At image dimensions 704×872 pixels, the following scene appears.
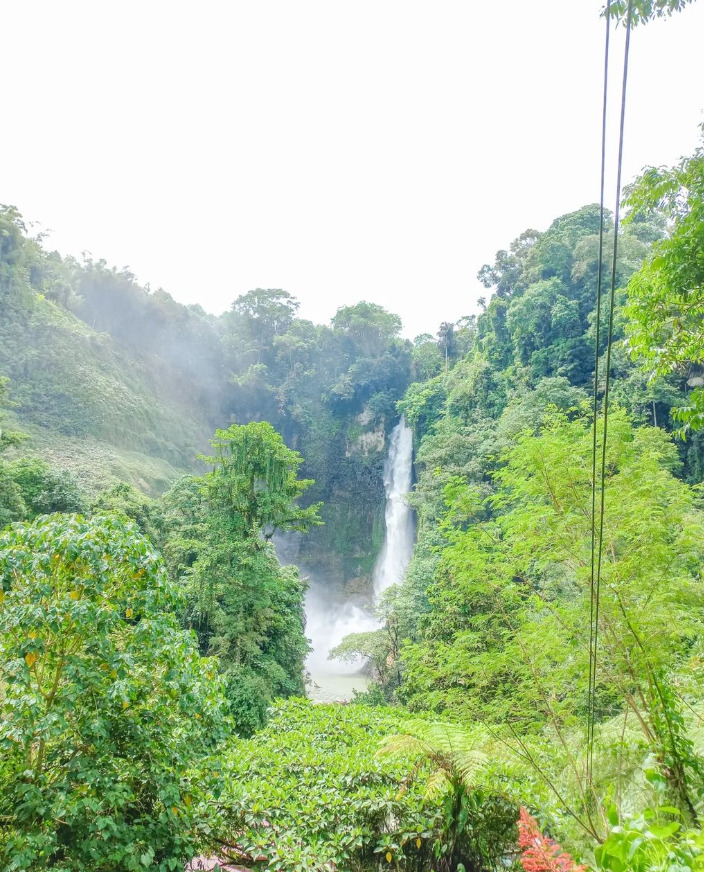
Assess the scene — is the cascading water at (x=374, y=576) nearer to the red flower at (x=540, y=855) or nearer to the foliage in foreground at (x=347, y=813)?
the foliage in foreground at (x=347, y=813)

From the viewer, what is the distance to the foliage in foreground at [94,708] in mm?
2883

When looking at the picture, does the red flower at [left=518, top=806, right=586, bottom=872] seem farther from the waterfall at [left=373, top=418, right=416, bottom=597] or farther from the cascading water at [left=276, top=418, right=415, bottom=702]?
the waterfall at [left=373, top=418, right=416, bottom=597]

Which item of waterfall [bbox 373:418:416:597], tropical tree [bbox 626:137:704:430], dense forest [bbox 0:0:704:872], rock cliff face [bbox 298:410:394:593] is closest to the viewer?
dense forest [bbox 0:0:704:872]

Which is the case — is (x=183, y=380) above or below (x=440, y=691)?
above

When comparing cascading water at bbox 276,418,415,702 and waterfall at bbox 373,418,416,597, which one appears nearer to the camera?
cascading water at bbox 276,418,415,702

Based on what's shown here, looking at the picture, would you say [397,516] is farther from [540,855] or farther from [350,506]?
[540,855]

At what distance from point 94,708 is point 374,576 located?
30.8 meters

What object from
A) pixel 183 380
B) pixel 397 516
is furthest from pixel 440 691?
pixel 183 380

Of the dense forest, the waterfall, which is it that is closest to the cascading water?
the waterfall

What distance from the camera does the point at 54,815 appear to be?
9.11 ft

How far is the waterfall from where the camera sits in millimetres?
30219

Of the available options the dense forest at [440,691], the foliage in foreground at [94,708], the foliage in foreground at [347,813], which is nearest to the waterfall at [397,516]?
the dense forest at [440,691]

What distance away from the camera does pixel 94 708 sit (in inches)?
126

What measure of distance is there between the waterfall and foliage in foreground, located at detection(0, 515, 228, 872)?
24.2 meters
